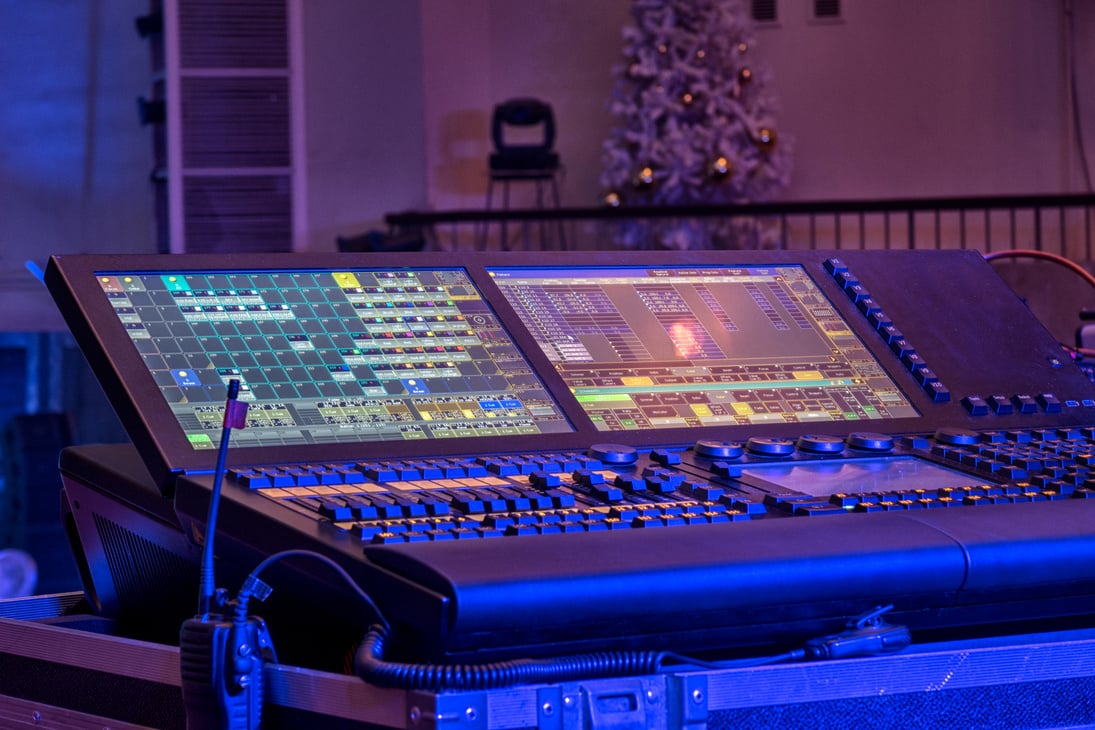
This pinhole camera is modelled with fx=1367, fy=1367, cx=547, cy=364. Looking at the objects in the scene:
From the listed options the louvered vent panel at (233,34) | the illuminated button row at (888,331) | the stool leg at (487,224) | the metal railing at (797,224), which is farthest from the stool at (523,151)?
the illuminated button row at (888,331)

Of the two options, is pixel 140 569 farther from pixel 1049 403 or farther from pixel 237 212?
pixel 237 212

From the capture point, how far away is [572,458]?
0.92 metres

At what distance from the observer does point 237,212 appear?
23.4 ft

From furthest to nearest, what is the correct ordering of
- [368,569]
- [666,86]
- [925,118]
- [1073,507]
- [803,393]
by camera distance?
[925,118] < [666,86] < [803,393] < [1073,507] < [368,569]

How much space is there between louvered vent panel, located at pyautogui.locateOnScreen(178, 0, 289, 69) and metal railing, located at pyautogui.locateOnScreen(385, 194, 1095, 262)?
108 centimetres

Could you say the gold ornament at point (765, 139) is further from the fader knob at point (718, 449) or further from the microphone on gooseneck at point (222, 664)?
the microphone on gooseneck at point (222, 664)

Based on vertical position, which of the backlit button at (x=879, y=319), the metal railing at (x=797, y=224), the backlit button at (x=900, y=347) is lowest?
the backlit button at (x=900, y=347)

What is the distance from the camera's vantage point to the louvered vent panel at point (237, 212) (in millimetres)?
7074

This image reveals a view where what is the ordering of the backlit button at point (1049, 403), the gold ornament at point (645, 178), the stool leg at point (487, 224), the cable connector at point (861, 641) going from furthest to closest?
the stool leg at point (487, 224) < the gold ornament at point (645, 178) < the backlit button at point (1049, 403) < the cable connector at point (861, 641)

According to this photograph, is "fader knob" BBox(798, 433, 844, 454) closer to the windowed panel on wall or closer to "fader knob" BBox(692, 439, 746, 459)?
"fader knob" BBox(692, 439, 746, 459)

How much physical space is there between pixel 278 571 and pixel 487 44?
801cm

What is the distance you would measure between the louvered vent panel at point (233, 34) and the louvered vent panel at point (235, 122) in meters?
0.09

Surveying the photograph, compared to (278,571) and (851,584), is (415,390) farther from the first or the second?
(851,584)

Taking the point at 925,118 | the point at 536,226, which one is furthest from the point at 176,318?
the point at 925,118
